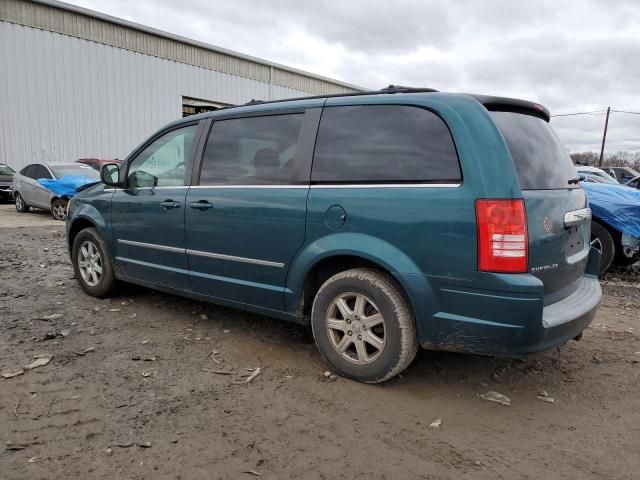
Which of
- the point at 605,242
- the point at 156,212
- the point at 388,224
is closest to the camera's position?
the point at 388,224

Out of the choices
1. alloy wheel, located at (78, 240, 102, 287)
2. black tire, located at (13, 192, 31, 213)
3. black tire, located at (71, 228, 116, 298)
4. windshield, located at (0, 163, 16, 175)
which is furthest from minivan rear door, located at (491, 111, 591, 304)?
windshield, located at (0, 163, 16, 175)

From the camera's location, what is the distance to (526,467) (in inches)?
91.1

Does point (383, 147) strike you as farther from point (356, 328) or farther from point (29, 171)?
point (29, 171)

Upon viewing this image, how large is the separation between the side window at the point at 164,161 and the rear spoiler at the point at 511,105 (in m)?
2.31

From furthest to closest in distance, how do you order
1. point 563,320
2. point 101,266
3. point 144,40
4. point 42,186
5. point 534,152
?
point 144,40
point 42,186
point 101,266
point 534,152
point 563,320

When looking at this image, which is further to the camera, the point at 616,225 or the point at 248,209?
the point at 616,225

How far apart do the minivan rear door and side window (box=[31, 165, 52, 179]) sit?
1236 centimetres

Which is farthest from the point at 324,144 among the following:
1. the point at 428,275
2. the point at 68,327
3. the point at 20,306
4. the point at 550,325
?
the point at 20,306

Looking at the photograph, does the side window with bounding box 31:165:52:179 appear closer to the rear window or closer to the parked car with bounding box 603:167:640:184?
the rear window

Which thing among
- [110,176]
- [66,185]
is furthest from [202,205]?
[66,185]

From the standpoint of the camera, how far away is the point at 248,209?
3.46 metres

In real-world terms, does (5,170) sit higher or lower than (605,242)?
higher

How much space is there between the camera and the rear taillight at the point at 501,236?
255 cm

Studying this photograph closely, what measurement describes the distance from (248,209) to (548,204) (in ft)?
6.29
